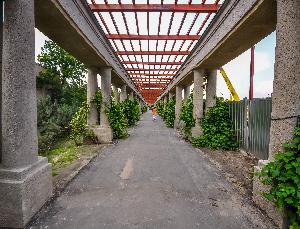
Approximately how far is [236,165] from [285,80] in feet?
12.5

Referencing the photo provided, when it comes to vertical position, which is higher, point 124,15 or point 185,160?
point 124,15

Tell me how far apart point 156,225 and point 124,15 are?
6.19 meters

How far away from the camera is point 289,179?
10.2 ft

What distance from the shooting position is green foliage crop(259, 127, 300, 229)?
9.76 ft

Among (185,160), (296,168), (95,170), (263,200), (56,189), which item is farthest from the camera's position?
(185,160)

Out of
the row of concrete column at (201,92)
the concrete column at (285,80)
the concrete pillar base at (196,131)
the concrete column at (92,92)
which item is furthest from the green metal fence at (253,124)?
the concrete column at (92,92)

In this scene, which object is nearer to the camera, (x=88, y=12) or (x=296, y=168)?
(x=296, y=168)

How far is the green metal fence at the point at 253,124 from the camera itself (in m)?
6.99

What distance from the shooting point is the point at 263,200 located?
152 inches

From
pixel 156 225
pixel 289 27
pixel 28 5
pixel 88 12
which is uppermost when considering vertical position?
pixel 88 12

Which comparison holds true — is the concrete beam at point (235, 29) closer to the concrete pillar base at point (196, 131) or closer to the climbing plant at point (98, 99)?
the concrete pillar base at point (196, 131)

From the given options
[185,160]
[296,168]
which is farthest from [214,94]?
[296,168]

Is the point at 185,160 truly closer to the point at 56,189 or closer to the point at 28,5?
the point at 56,189

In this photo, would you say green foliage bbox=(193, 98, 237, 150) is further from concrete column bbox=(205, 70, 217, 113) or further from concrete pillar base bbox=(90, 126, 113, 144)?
concrete pillar base bbox=(90, 126, 113, 144)
